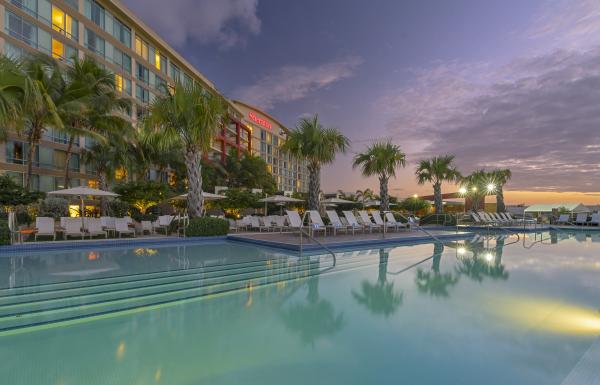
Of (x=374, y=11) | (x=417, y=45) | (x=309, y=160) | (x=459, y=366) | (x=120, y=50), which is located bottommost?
(x=459, y=366)

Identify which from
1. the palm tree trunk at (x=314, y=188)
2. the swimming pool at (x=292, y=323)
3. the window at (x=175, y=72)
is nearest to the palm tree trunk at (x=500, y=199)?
the palm tree trunk at (x=314, y=188)

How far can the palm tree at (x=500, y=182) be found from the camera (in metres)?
28.3

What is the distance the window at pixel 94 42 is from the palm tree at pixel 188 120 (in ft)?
57.5

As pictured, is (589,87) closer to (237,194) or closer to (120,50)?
(237,194)

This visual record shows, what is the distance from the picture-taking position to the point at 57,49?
22.3 meters

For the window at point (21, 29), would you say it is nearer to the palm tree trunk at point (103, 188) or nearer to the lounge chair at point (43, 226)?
the palm tree trunk at point (103, 188)

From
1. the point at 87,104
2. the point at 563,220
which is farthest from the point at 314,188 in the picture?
the point at 563,220

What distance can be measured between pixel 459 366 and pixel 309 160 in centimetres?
1352

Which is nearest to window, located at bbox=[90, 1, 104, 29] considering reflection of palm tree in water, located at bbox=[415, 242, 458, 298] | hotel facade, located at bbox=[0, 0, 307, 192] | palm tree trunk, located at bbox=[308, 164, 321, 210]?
hotel facade, located at bbox=[0, 0, 307, 192]

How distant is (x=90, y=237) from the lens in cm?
1236

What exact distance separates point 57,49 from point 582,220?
1577 inches

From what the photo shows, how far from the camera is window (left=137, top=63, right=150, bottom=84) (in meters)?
29.6

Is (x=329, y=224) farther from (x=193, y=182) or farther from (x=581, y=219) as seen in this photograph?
(x=581, y=219)

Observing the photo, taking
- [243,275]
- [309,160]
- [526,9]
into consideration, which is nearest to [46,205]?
[309,160]
